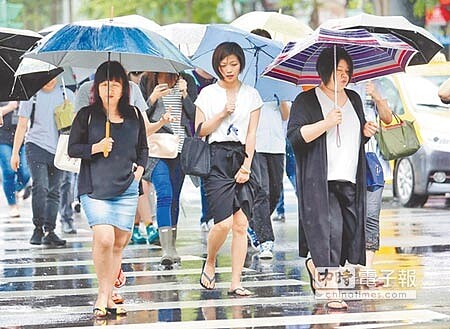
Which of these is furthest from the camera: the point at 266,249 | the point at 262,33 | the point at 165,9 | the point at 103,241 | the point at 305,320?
the point at 165,9

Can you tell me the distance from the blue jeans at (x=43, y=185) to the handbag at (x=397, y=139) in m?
4.37

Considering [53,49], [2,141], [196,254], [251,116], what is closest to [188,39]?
[196,254]

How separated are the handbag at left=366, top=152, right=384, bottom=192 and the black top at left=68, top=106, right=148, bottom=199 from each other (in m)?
1.98

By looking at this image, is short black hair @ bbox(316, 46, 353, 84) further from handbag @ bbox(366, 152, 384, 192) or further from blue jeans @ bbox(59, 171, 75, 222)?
blue jeans @ bbox(59, 171, 75, 222)

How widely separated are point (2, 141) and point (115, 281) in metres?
8.56

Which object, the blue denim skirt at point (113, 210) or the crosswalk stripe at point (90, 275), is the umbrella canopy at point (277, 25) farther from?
the blue denim skirt at point (113, 210)

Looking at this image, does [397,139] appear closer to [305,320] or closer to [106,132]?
[305,320]

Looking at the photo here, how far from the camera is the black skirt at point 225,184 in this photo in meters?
9.29

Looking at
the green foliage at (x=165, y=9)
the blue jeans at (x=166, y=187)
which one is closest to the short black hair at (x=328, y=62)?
the blue jeans at (x=166, y=187)

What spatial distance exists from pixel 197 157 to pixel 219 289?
1.14m

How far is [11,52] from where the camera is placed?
959 centimetres

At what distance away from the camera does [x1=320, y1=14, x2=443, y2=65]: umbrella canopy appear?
31.1ft

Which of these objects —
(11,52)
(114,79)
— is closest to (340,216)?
(114,79)

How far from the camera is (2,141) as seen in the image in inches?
672
